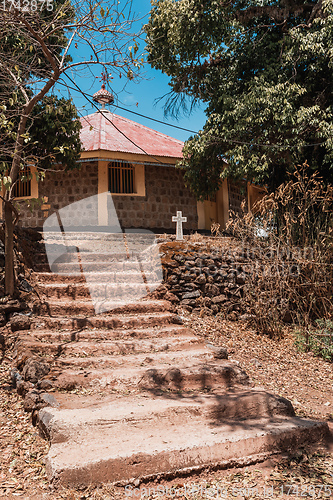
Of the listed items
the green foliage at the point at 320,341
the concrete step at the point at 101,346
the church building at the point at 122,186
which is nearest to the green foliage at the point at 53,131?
the church building at the point at 122,186

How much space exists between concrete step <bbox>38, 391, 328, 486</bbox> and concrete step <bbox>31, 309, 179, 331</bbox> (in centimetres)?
202

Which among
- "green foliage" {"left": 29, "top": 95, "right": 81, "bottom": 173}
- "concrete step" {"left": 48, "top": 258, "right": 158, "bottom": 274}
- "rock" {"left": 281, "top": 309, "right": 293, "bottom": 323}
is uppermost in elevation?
"green foliage" {"left": 29, "top": 95, "right": 81, "bottom": 173}

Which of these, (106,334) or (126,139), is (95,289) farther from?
(126,139)

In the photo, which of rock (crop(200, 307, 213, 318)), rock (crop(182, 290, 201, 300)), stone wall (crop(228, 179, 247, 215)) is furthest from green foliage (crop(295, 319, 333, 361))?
stone wall (crop(228, 179, 247, 215))

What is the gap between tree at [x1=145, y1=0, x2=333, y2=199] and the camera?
795cm

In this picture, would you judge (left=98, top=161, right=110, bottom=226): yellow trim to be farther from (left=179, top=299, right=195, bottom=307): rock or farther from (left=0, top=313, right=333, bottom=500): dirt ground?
(left=0, top=313, right=333, bottom=500): dirt ground

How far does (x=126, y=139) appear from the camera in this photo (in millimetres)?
12633

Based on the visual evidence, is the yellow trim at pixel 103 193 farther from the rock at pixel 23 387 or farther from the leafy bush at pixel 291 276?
the rock at pixel 23 387

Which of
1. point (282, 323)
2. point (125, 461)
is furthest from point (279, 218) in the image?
point (125, 461)

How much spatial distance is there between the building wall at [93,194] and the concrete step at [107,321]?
668 centimetres

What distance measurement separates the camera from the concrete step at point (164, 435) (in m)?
2.55

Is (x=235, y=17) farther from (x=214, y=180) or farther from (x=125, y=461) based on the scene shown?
(x=125, y=461)

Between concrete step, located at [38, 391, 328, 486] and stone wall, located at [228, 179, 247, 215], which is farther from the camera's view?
stone wall, located at [228, 179, 247, 215]

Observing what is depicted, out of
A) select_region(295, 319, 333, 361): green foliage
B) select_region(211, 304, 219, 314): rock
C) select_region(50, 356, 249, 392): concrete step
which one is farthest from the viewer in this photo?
select_region(211, 304, 219, 314): rock
